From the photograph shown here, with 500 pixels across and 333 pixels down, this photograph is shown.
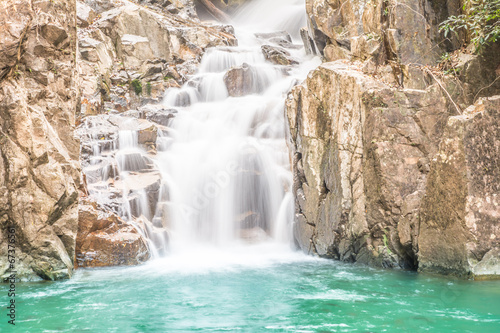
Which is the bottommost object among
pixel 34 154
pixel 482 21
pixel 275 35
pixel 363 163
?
pixel 363 163

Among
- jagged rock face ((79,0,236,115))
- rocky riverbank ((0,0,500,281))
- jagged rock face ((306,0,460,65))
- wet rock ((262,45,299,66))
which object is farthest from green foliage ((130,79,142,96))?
jagged rock face ((306,0,460,65))

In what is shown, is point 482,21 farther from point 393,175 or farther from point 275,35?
point 275,35

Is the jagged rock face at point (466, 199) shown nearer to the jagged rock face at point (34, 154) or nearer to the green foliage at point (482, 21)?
the green foliage at point (482, 21)

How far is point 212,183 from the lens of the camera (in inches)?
488

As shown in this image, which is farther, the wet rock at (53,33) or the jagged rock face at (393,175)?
the wet rock at (53,33)

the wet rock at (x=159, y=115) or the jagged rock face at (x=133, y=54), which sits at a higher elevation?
the jagged rock face at (x=133, y=54)

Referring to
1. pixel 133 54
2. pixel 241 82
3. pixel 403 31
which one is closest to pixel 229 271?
pixel 403 31

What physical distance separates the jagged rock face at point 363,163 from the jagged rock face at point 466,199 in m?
0.61

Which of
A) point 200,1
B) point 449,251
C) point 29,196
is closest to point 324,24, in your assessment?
point 449,251

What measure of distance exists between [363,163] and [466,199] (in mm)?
2382

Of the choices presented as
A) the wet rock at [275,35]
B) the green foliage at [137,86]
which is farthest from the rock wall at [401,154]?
the wet rock at [275,35]

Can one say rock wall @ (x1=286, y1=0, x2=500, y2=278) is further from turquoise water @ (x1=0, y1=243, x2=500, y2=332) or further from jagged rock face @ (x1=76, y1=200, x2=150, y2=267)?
jagged rock face @ (x1=76, y1=200, x2=150, y2=267)

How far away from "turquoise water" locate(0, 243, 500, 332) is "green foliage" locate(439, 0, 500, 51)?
4620 mm

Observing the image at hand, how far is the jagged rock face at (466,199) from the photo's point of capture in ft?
22.4
